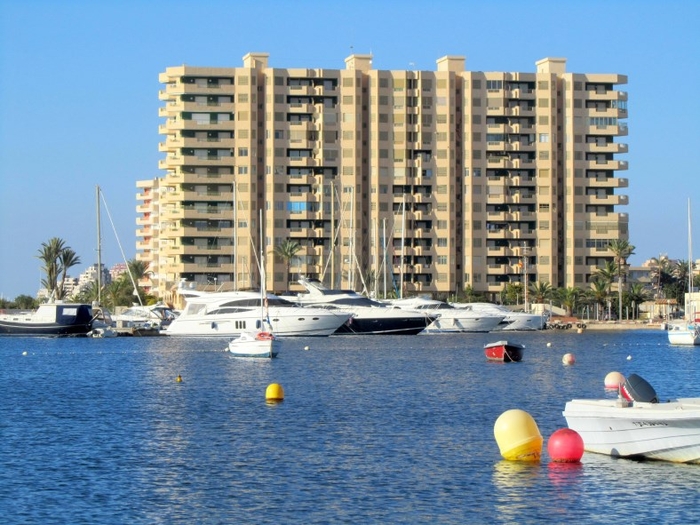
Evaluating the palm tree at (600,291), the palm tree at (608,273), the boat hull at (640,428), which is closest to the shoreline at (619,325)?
the palm tree at (600,291)

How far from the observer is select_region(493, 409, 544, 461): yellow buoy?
37000 millimetres

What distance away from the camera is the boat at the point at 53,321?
13538 cm

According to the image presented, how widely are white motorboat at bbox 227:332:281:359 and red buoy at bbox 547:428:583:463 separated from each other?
177 feet

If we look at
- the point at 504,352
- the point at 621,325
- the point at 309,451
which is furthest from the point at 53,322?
the point at 309,451

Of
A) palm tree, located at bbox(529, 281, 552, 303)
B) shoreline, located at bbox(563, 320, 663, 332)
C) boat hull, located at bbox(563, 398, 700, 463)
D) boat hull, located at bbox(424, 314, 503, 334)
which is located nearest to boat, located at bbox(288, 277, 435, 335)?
boat hull, located at bbox(424, 314, 503, 334)

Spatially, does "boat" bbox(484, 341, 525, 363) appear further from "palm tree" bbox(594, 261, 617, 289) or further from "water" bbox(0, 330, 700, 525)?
"palm tree" bbox(594, 261, 617, 289)

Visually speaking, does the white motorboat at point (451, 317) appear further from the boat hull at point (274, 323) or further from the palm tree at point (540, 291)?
the palm tree at point (540, 291)

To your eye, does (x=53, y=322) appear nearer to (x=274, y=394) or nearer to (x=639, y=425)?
(x=274, y=394)

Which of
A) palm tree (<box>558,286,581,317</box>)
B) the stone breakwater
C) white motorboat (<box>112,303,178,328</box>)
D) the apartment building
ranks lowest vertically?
the stone breakwater

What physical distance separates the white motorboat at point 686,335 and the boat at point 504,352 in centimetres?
3243

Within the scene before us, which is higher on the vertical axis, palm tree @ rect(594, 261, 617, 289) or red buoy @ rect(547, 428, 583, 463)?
palm tree @ rect(594, 261, 617, 289)

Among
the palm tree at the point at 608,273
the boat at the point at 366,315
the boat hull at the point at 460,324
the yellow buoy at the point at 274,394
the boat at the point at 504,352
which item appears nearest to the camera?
the yellow buoy at the point at 274,394

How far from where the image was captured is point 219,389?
66.2 metres

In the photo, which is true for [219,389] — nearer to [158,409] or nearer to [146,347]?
[158,409]
